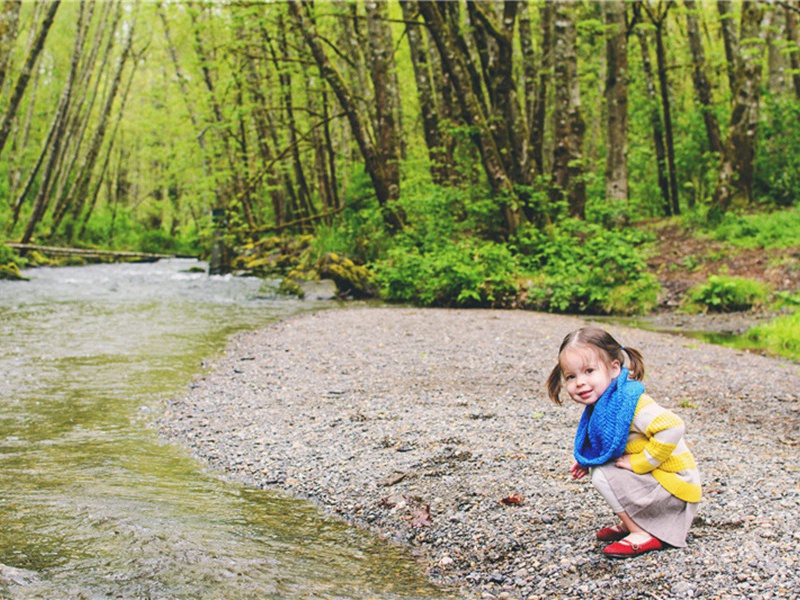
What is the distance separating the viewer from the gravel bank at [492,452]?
293 centimetres

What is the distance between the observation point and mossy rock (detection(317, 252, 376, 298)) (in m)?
15.9

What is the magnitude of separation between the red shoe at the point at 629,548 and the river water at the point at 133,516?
807 millimetres

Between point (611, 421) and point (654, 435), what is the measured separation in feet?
0.60

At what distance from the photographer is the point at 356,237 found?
17531 millimetres

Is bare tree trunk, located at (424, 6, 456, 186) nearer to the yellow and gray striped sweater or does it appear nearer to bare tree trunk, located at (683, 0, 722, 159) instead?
bare tree trunk, located at (683, 0, 722, 159)

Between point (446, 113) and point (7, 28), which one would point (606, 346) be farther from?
point (446, 113)

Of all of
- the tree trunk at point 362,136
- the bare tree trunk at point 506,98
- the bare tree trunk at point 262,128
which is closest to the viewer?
the bare tree trunk at point 506,98

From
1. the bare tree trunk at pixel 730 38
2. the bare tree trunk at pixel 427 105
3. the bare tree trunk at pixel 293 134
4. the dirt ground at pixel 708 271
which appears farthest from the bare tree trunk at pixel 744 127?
the bare tree trunk at pixel 293 134

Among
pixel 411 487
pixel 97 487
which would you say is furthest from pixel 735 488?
pixel 97 487

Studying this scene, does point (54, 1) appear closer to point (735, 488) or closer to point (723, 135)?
point (735, 488)

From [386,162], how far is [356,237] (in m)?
2.26

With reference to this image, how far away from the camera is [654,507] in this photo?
2947 millimetres

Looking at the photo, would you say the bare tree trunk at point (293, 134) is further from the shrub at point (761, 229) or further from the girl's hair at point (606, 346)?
the girl's hair at point (606, 346)

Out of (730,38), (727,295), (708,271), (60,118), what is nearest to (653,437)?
(727,295)
